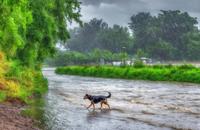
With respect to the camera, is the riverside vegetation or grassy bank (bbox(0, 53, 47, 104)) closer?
the riverside vegetation

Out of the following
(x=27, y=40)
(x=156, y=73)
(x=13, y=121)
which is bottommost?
(x=13, y=121)

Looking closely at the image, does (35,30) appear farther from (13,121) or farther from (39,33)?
(13,121)

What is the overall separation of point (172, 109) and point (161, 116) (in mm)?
3716

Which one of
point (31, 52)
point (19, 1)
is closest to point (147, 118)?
point (19, 1)

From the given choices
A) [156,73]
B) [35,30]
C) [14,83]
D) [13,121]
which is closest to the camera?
[13,121]

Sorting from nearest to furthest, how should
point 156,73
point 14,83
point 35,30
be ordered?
point 14,83 → point 35,30 → point 156,73

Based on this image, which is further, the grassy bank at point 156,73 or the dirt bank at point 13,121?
the grassy bank at point 156,73

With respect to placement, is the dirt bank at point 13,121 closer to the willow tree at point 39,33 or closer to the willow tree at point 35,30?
the willow tree at point 35,30

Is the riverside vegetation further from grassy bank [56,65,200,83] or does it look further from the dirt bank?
grassy bank [56,65,200,83]

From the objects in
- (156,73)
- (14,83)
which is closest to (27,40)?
(14,83)

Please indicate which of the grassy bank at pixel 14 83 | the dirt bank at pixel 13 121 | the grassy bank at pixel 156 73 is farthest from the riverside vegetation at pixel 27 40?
the grassy bank at pixel 156 73

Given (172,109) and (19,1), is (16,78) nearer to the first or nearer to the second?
(172,109)

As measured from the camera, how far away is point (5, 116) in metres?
19.0

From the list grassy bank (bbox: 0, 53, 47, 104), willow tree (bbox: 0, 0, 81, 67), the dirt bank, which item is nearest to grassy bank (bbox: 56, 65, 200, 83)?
willow tree (bbox: 0, 0, 81, 67)
